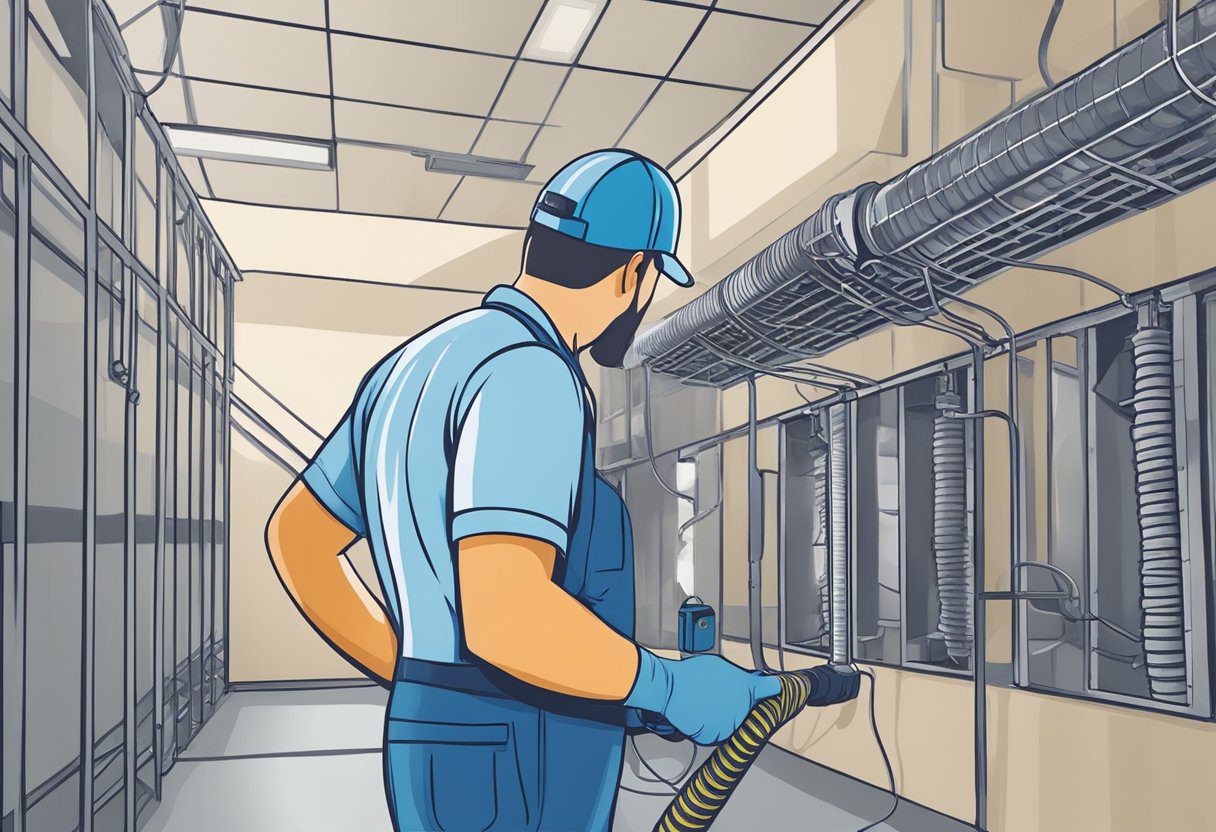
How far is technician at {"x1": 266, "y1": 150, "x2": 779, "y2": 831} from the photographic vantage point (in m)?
1.06

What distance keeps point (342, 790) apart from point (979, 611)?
2.70m

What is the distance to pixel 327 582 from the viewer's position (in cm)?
144

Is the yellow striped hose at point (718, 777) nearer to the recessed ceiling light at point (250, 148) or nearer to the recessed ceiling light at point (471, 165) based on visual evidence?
the recessed ceiling light at point (471, 165)

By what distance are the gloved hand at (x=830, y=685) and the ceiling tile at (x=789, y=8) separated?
120 inches

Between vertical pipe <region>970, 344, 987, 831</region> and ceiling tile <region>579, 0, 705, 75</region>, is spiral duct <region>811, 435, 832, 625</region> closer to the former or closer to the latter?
vertical pipe <region>970, 344, 987, 831</region>

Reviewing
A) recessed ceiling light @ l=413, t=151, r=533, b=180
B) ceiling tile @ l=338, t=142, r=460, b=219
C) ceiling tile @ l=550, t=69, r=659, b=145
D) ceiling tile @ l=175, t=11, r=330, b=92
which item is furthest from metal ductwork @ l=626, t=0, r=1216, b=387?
ceiling tile @ l=338, t=142, r=460, b=219

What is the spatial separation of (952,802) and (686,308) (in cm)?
185

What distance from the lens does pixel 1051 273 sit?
278 centimetres

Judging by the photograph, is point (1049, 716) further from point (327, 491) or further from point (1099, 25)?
point (327, 491)

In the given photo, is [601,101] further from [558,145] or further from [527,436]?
[527,436]

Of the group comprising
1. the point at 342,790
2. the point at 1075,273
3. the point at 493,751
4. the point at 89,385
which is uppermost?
the point at 1075,273

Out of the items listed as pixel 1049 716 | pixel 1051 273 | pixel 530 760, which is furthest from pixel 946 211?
pixel 530 760

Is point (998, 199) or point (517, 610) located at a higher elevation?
point (998, 199)

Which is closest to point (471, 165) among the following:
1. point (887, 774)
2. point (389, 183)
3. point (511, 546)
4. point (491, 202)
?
point (389, 183)
